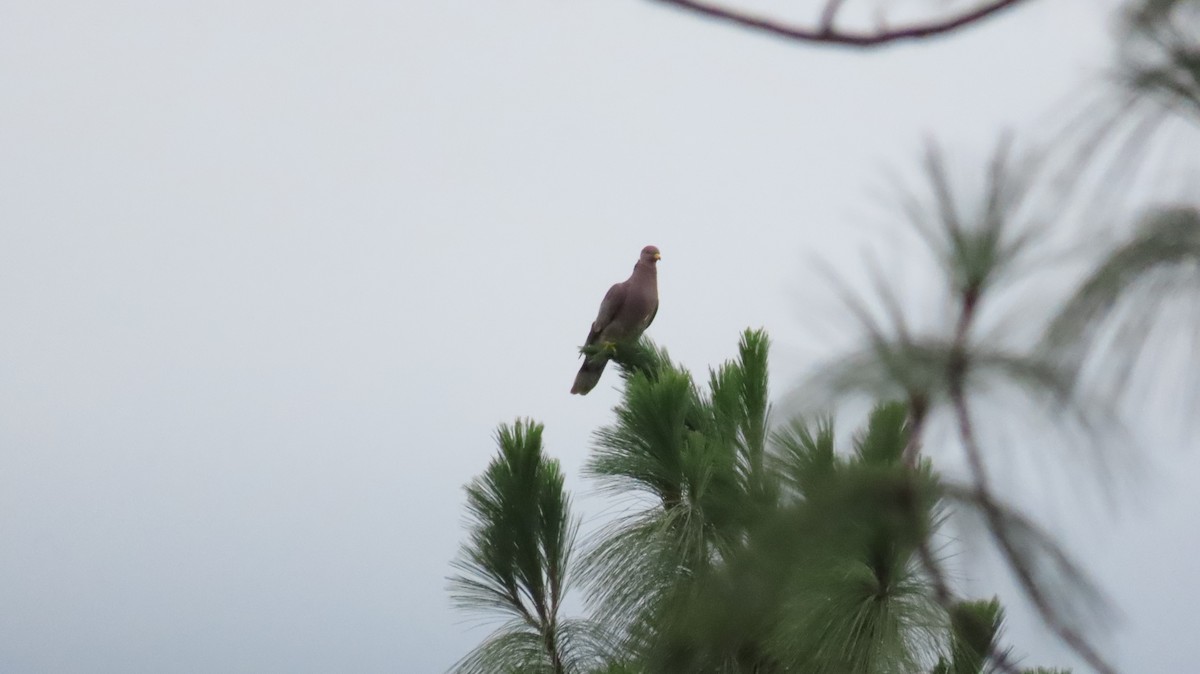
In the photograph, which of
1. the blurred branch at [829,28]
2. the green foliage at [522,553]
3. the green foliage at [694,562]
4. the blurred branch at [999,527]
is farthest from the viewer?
the green foliage at [522,553]

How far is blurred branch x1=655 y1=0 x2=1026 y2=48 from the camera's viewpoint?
1.05m

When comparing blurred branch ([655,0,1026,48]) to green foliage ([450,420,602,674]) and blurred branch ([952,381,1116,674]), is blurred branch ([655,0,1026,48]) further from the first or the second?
green foliage ([450,420,602,674])

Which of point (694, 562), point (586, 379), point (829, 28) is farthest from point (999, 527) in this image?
point (586, 379)

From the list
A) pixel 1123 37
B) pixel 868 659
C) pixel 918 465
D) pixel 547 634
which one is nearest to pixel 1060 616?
pixel 918 465

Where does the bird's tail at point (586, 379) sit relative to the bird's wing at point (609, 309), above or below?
below

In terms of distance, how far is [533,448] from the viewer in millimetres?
4840

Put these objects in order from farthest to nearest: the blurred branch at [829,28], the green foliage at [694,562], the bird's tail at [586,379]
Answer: the bird's tail at [586,379] < the green foliage at [694,562] < the blurred branch at [829,28]

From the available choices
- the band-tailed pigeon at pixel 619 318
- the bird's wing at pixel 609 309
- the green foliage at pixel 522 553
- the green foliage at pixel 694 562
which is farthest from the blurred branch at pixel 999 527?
the bird's wing at pixel 609 309

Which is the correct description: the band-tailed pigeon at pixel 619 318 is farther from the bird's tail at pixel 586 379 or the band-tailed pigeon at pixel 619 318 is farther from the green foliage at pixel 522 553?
the green foliage at pixel 522 553

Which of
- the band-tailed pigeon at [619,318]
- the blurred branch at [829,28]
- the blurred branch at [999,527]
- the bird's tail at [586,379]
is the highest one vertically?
the band-tailed pigeon at [619,318]

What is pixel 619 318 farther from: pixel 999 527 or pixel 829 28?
pixel 829 28

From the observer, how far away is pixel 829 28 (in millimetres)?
1085

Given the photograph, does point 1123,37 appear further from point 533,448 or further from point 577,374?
point 577,374

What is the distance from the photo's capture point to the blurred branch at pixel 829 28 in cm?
105
